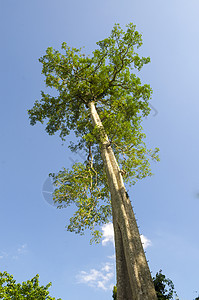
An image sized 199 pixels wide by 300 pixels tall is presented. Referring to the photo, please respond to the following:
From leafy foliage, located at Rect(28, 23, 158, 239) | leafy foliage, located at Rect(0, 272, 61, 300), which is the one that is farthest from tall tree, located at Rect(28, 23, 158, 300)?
leafy foliage, located at Rect(0, 272, 61, 300)

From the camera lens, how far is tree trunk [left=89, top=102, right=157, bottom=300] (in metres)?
4.55

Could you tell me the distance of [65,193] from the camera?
949 centimetres

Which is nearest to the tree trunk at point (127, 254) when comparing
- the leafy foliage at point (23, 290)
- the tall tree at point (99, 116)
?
the tall tree at point (99, 116)

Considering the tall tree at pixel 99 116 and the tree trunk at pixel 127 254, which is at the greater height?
the tall tree at pixel 99 116

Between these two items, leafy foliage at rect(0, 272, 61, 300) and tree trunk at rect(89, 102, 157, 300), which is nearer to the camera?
tree trunk at rect(89, 102, 157, 300)

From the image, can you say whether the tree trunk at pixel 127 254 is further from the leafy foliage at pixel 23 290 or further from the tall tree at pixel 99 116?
the leafy foliage at pixel 23 290

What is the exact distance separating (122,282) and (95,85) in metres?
10.3

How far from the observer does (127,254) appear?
521 cm

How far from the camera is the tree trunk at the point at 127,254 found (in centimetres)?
455

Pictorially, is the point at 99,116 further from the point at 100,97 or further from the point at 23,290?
the point at 23,290

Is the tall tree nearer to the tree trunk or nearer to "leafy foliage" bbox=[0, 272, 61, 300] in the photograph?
the tree trunk

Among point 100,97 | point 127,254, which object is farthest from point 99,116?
point 127,254

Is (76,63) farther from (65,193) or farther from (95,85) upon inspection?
(65,193)

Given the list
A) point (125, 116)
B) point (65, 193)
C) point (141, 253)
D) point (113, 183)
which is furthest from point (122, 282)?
point (125, 116)
